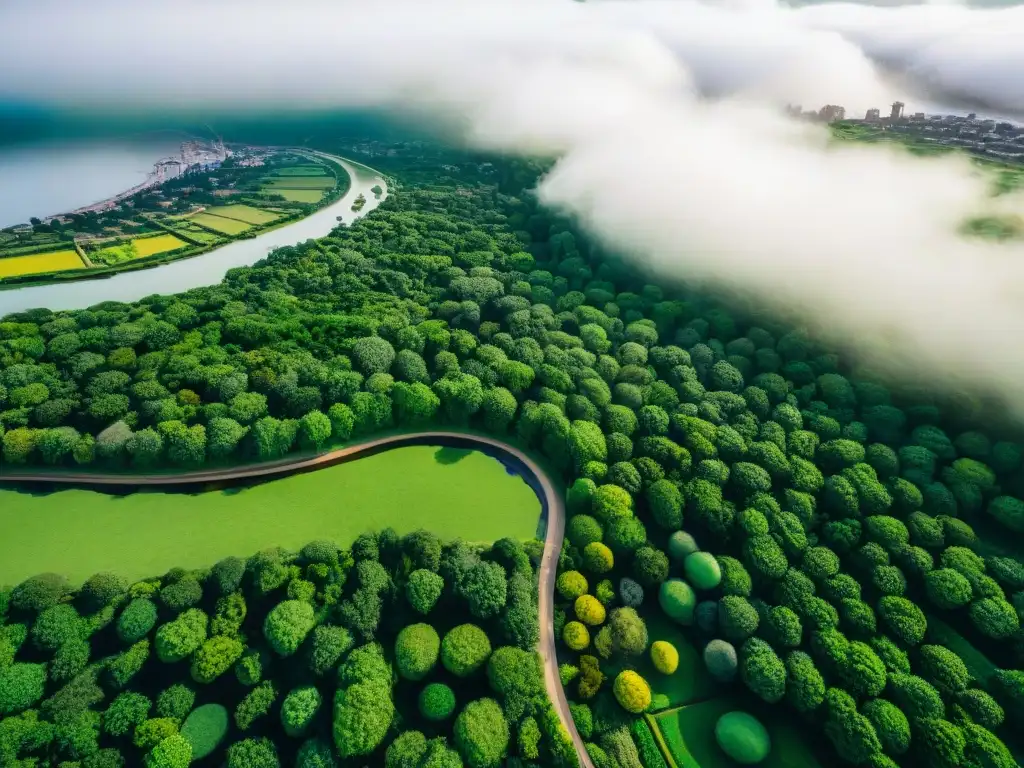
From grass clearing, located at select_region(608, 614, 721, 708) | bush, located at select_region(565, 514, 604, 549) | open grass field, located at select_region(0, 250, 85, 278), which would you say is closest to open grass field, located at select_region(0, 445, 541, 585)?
bush, located at select_region(565, 514, 604, 549)

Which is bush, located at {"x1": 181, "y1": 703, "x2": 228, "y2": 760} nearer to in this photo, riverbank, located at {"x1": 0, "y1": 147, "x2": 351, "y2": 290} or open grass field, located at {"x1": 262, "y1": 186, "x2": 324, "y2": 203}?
riverbank, located at {"x1": 0, "y1": 147, "x2": 351, "y2": 290}

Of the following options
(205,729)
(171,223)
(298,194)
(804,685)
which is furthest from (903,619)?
(298,194)

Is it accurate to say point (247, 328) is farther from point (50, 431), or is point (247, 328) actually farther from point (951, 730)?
point (951, 730)

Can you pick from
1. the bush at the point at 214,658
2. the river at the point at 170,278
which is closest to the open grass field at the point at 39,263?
the river at the point at 170,278

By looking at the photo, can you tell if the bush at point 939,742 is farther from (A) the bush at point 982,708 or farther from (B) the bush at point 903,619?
(B) the bush at point 903,619

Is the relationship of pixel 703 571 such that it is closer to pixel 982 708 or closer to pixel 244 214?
pixel 982 708
